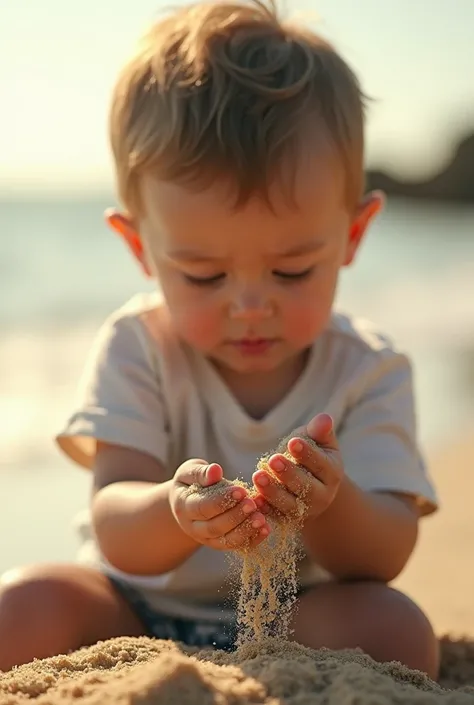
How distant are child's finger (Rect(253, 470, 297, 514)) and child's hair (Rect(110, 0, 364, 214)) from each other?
2.45ft

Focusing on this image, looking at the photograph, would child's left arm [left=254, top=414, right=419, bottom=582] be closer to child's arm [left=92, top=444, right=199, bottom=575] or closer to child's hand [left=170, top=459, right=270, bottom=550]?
child's hand [left=170, top=459, right=270, bottom=550]

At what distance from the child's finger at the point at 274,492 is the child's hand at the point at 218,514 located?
31 millimetres

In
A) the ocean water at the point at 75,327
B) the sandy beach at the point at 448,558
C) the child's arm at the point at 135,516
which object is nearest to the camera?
the child's arm at the point at 135,516

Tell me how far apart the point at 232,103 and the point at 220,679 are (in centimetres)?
131

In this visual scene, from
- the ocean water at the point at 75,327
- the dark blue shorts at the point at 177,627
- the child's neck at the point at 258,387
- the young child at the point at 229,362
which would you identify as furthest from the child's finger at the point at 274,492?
the ocean water at the point at 75,327

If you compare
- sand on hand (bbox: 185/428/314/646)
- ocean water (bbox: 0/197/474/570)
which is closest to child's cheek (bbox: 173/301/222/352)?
sand on hand (bbox: 185/428/314/646)

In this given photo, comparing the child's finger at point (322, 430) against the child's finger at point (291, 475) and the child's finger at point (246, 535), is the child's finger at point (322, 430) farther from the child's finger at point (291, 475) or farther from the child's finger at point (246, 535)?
the child's finger at point (246, 535)

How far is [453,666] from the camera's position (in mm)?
2633

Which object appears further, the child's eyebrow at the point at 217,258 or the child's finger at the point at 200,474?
the child's eyebrow at the point at 217,258

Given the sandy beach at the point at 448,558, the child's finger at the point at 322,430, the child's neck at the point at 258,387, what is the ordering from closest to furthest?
the child's finger at the point at 322,430, the child's neck at the point at 258,387, the sandy beach at the point at 448,558

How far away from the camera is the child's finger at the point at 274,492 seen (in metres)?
1.94

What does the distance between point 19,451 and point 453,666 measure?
2893mm

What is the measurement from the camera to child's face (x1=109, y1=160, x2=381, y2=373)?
2.48 m

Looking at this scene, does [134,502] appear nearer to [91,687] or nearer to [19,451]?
[91,687]
